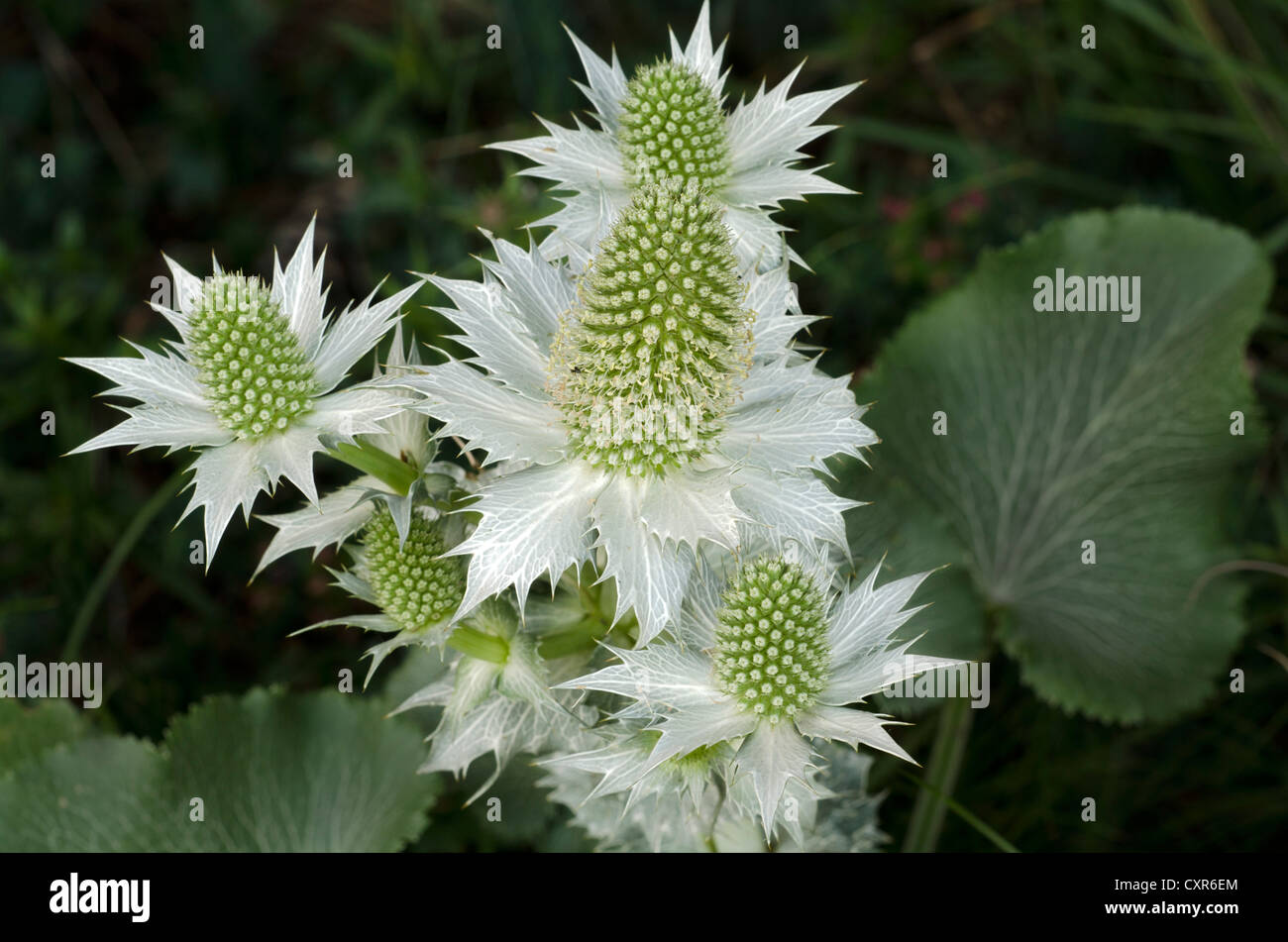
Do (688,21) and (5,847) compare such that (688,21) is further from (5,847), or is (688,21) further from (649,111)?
(5,847)

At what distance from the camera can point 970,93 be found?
398 cm

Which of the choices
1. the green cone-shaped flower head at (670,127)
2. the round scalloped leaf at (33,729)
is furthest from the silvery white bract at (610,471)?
the round scalloped leaf at (33,729)

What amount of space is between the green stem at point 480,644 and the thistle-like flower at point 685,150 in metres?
0.57

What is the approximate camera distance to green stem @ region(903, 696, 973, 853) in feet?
8.34

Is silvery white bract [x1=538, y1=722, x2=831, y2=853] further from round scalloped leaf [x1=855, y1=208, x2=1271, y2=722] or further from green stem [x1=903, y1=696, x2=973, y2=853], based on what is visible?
round scalloped leaf [x1=855, y1=208, x2=1271, y2=722]

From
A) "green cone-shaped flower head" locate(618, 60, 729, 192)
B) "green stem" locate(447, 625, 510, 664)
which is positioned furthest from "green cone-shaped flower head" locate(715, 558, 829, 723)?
"green cone-shaped flower head" locate(618, 60, 729, 192)

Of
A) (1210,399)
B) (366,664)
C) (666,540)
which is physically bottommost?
(366,664)

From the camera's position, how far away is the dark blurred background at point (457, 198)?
303 cm

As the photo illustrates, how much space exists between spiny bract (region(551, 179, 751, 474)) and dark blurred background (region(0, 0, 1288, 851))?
1347mm

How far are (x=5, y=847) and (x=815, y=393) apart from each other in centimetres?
187

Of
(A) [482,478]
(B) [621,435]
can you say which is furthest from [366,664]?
(B) [621,435]

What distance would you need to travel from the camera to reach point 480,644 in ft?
5.33

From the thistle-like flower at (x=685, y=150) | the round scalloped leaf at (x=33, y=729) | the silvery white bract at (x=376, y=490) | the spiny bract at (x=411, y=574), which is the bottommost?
the round scalloped leaf at (x=33, y=729)

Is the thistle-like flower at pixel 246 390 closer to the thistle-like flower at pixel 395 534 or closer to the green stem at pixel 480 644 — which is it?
the thistle-like flower at pixel 395 534
